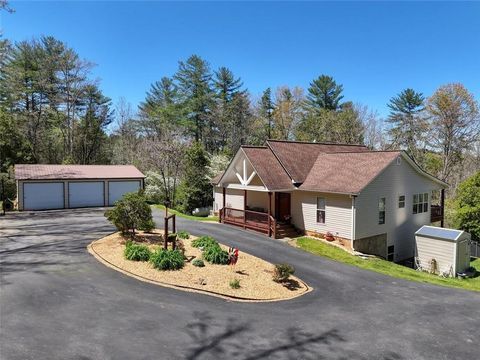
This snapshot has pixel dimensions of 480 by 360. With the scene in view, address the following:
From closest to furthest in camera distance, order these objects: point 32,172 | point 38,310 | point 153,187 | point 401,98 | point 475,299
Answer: point 38,310, point 475,299, point 32,172, point 153,187, point 401,98

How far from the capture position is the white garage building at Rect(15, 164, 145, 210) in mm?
27562

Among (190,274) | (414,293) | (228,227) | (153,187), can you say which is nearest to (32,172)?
(153,187)

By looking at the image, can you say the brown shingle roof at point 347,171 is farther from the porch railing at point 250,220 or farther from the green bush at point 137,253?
the green bush at point 137,253

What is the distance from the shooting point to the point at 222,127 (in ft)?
155

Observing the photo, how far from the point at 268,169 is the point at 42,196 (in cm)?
1905

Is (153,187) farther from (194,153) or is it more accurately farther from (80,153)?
(80,153)

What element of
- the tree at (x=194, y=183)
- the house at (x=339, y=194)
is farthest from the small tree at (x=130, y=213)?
the tree at (x=194, y=183)

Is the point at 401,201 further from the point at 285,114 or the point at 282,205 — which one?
the point at 285,114

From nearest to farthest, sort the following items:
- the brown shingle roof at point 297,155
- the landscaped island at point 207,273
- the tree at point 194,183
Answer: the landscaped island at point 207,273 → the brown shingle roof at point 297,155 → the tree at point 194,183

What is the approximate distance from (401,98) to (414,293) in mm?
44888

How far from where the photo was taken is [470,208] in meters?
24.3

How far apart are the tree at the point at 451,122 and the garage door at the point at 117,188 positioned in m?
34.8

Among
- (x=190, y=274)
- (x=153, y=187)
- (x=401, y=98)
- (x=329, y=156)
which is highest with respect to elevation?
(x=401, y=98)

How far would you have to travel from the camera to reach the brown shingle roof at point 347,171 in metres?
19.2
